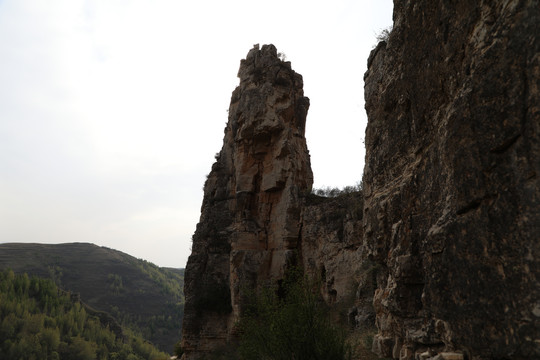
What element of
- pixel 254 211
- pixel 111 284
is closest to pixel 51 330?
pixel 111 284

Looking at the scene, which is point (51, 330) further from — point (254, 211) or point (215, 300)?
point (254, 211)

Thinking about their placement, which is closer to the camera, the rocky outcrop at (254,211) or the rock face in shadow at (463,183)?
the rock face in shadow at (463,183)

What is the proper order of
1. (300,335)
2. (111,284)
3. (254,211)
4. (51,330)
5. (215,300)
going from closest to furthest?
(300,335) < (254,211) < (215,300) < (51,330) < (111,284)

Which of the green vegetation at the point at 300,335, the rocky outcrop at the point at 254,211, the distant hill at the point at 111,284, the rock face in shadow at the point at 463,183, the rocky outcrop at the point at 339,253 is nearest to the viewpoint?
the rock face in shadow at the point at 463,183

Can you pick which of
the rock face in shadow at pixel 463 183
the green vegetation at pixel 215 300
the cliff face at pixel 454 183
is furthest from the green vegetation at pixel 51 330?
the rock face in shadow at pixel 463 183

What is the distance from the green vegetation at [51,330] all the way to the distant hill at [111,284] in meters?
15.4

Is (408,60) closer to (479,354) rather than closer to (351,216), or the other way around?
(479,354)

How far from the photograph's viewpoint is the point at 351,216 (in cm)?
1834

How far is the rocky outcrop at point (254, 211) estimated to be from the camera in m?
22.7

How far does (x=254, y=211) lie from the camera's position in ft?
80.8

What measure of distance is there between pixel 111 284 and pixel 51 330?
164 ft

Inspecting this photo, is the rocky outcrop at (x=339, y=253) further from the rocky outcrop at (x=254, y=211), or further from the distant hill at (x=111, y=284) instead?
the distant hill at (x=111, y=284)

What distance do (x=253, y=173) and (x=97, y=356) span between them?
58404 mm

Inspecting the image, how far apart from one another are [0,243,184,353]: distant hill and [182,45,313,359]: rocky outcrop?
68.6m
